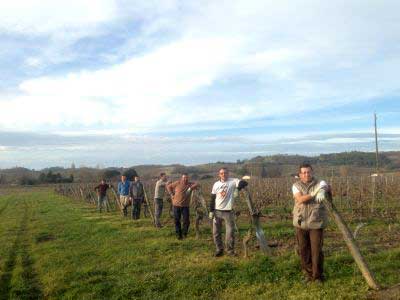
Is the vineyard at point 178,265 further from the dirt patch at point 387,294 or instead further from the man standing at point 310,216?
the man standing at point 310,216

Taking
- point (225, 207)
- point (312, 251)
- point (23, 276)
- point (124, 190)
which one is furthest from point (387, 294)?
point (124, 190)

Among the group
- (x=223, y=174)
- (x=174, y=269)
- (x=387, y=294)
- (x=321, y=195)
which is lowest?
(x=174, y=269)

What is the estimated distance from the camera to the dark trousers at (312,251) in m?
7.12

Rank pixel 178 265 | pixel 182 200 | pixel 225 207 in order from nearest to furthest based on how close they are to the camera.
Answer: pixel 178 265, pixel 225 207, pixel 182 200

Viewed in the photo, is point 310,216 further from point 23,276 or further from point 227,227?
point 23,276

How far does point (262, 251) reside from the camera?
9859mm

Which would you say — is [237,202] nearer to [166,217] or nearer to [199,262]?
[166,217]

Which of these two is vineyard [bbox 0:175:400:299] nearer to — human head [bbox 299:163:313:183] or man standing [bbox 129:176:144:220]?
human head [bbox 299:163:313:183]

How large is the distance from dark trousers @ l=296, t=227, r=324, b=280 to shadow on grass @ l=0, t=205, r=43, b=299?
4427mm

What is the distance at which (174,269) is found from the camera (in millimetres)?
9070

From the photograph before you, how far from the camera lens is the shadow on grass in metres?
8.30

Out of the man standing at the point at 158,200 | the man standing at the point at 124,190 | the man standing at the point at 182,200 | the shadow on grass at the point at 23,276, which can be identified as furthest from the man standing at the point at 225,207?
the man standing at the point at 124,190

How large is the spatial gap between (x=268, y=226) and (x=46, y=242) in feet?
21.7

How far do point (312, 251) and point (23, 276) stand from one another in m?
5.80
